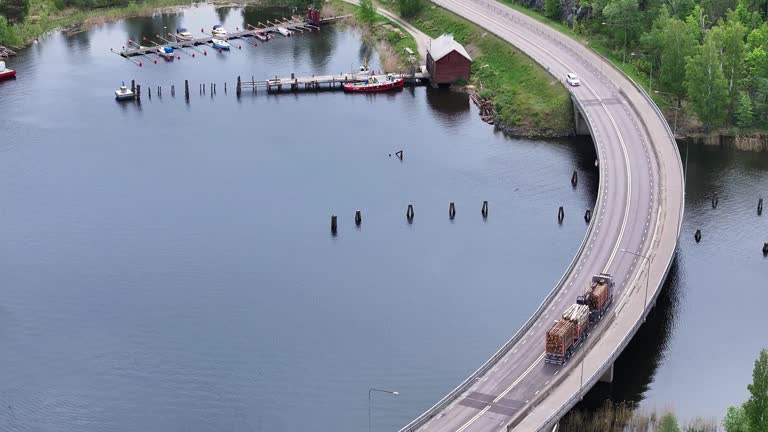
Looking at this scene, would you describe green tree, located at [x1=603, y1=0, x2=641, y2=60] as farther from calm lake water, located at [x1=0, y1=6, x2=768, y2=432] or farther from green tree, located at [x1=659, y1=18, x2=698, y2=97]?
calm lake water, located at [x1=0, y1=6, x2=768, y2=432]

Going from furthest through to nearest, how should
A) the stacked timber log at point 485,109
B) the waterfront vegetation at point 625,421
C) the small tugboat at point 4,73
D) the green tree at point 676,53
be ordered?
the small tugboat at point 4,73 → the stacked timber log at point 485,109 → the green tree at point 676,53 → the waterfront vegetation at point 625,421

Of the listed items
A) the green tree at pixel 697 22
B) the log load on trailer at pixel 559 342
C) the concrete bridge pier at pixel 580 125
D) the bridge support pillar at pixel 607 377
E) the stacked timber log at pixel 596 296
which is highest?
the green tree at pixel 697 22

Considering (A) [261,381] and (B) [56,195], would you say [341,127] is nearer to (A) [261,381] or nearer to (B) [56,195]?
(B) [56,195]

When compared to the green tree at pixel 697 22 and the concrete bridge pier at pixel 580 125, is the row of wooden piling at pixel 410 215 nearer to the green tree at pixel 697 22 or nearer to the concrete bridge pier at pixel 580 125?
the concrete bridge pier at pixel 580 125

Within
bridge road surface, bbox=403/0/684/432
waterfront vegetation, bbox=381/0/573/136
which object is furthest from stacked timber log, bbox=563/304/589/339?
waterfront vegetation, bbox=381/0/573/136

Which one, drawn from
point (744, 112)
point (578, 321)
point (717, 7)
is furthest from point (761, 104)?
point (578, 321)

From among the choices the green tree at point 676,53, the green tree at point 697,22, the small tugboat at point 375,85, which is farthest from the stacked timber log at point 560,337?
the small tugboat at point 375,85
